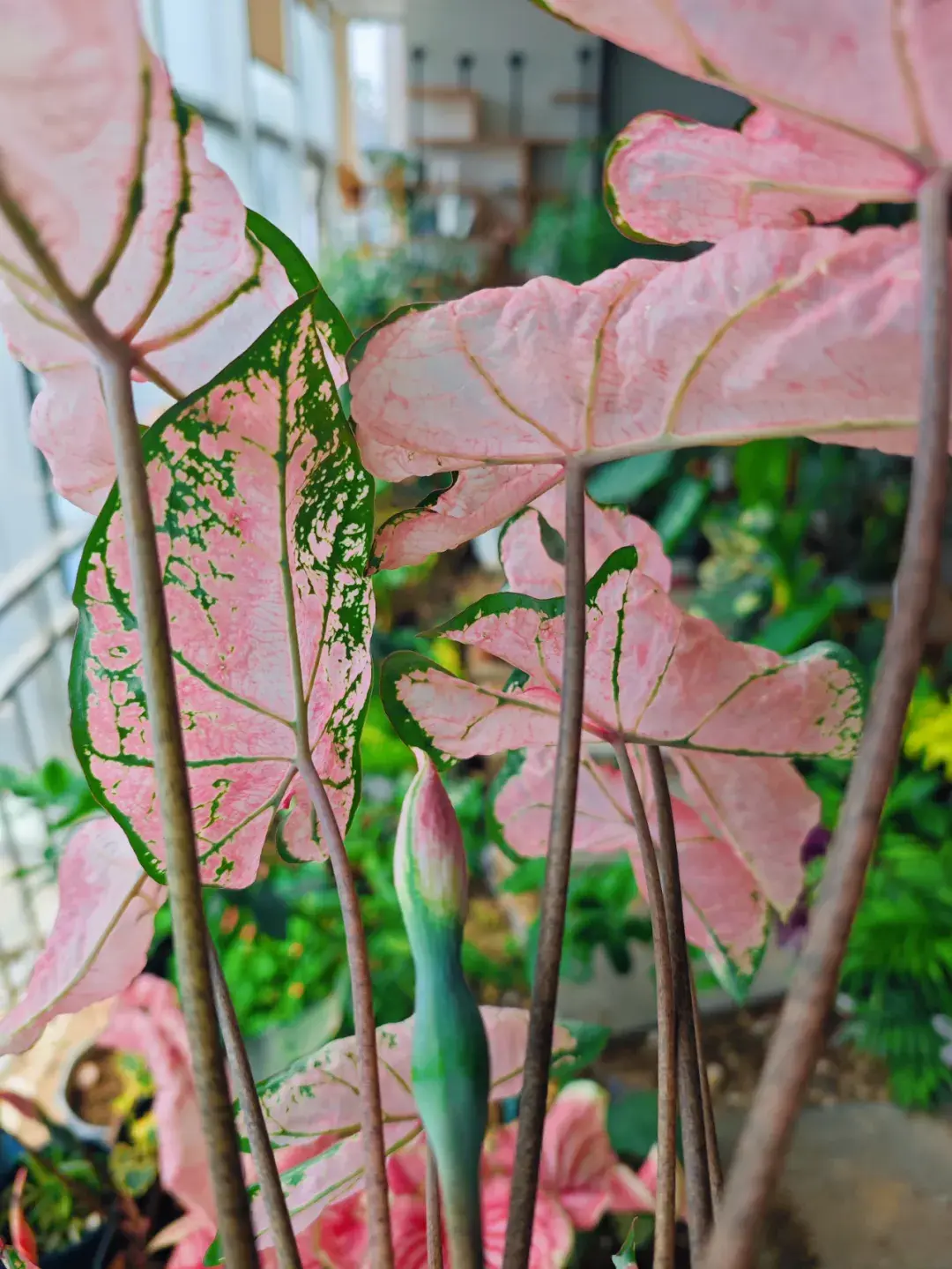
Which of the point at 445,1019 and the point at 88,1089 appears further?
the point at 88,1089

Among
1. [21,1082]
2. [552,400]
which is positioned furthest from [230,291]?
[21,1082]

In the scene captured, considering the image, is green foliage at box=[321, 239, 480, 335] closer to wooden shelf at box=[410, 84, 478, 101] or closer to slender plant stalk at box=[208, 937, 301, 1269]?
wooden shelf at box=[410, 84, 478, 101]

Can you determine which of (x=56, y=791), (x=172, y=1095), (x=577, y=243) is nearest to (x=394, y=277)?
(x=577, y=243)

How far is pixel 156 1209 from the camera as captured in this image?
0.71m

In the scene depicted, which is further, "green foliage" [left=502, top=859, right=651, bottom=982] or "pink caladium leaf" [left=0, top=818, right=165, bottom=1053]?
"green foliage" [left=502, top=859, right=651, bottom=982]

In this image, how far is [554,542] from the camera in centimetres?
34

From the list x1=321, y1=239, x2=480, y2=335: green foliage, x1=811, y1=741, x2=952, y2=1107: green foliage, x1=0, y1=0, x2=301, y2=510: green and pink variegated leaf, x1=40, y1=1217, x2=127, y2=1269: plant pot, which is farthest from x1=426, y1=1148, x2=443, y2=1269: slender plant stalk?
x1=321, y1=239, x2=480, y2=335: green foliage

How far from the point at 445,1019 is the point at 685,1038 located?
0.42ft

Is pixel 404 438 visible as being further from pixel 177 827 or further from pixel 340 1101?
pixel 340 1101

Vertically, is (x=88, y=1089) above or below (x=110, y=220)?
below

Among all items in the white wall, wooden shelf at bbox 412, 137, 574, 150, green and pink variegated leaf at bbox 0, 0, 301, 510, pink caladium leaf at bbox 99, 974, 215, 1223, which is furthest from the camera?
wooden shelf at bbox 412, 137, 574, 150

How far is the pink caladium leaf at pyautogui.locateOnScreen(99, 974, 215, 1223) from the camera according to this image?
0.49 metres

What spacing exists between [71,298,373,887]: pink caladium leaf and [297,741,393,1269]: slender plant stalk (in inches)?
0.4

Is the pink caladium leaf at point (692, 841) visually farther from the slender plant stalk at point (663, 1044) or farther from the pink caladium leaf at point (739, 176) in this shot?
the pink caladium leaf at point (739, 176)
